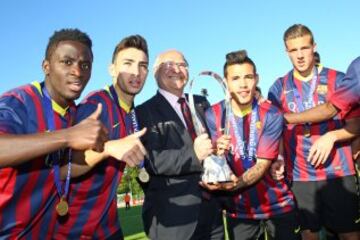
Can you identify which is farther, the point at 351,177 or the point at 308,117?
the point at 351,177

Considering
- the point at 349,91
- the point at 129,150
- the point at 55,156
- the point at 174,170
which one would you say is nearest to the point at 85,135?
the point at 129,150

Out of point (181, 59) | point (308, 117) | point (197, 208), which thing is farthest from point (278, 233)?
point (181, 59)

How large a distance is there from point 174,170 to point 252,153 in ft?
2.94

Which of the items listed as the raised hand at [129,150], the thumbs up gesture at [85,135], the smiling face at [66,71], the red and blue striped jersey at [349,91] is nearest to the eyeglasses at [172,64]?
the smiling face at [66,71]

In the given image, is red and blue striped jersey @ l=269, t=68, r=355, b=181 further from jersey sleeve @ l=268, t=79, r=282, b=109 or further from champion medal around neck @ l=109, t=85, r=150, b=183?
champion medal around neck @ l=109, t=85, r=150, b=183

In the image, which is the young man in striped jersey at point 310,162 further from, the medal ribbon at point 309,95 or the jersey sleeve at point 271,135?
the jersey sleeve at point 271,135

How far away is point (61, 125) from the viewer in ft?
10.8

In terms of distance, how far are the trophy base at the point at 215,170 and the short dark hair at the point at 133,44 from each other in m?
1.32

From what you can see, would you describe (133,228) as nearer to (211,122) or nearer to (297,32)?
(211,122)

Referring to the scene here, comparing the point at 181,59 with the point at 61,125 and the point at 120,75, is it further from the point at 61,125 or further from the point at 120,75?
the point at 61,125

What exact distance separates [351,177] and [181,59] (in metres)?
2.35

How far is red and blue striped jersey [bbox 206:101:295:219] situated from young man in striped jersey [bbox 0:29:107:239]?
1840 mm

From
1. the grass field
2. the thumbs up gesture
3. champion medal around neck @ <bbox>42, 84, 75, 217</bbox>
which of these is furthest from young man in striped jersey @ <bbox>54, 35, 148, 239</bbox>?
the grass field

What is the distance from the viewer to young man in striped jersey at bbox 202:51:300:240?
14.4 ft
